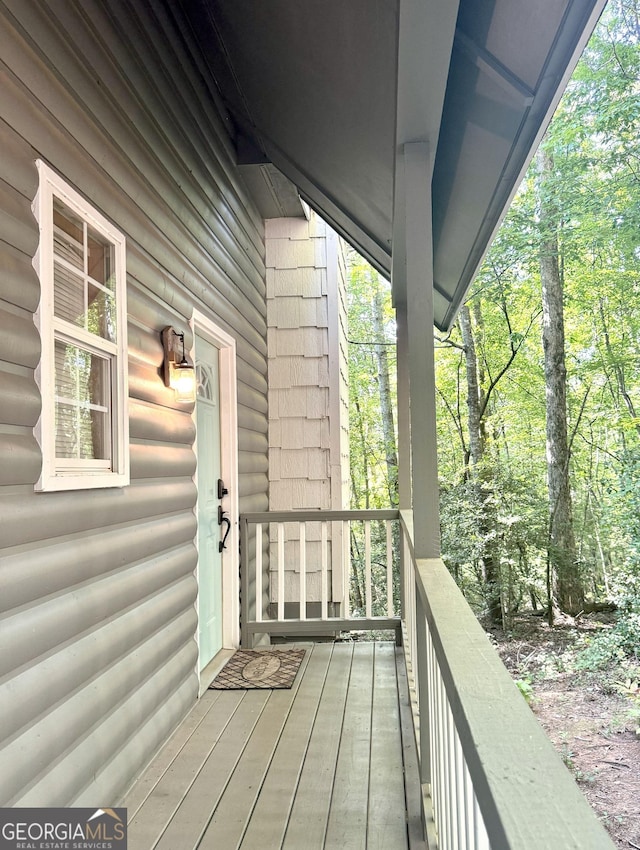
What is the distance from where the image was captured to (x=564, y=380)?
9.31 meters

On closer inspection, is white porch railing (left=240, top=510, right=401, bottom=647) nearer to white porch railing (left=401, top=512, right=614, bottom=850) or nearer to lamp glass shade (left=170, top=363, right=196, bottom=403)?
lamp glass shade (left=170, top=363, right=196, bottom=403)

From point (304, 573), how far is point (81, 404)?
2.64 meters

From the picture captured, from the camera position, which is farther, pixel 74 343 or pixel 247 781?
pixel 247 781

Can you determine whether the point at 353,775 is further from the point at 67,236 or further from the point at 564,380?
the point at 564,380

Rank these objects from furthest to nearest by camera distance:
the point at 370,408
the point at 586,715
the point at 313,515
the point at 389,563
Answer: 1. the point at 370,408
2. the point at 586,715
3. the point at 313,515
4. the point at 389,563

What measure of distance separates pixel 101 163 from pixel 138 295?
540 mm

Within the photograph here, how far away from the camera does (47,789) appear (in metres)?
1.74

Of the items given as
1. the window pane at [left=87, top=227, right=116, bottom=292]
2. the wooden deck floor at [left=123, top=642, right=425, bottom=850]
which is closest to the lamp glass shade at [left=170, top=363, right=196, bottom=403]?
the window pane at [left=87, top=227, right=116, bottom=292]

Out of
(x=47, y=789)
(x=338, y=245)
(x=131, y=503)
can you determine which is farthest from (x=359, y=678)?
(x=338, y=245)

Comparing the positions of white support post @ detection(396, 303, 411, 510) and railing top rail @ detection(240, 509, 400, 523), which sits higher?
white support post @ detection(396, 303, 411, 510)

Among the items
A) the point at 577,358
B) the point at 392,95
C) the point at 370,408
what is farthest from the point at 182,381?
the point at 370,408

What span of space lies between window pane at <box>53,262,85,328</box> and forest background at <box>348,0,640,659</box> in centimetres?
671

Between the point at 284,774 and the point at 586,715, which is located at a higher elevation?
the point at 284,774
